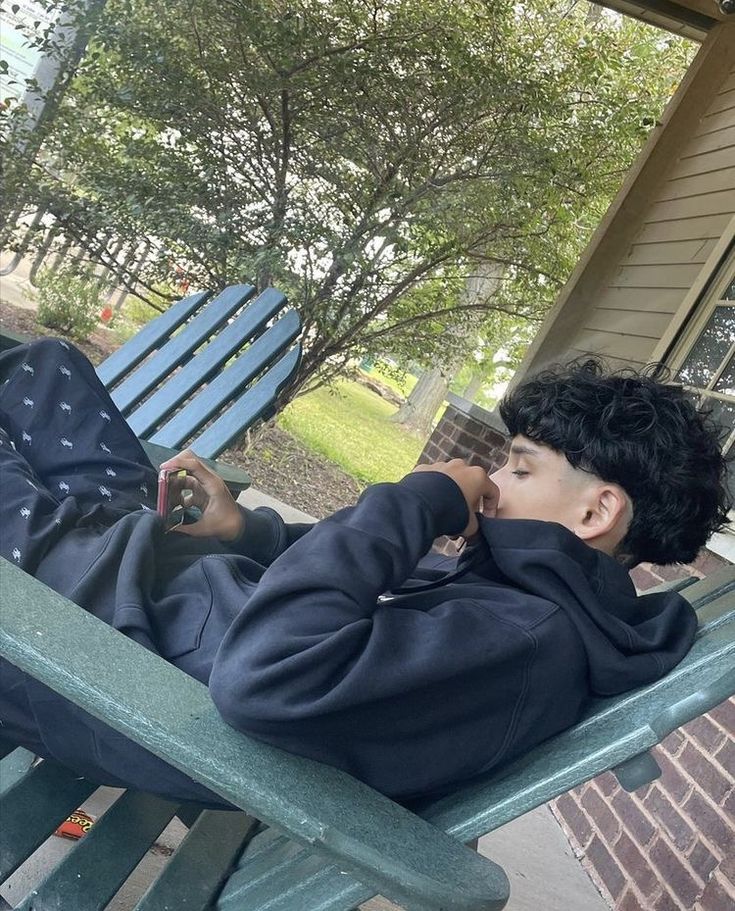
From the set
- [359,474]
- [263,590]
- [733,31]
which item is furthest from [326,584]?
[359,474]

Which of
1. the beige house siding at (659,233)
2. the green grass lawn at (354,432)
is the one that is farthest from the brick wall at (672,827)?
the green grass lawn at (354,432)

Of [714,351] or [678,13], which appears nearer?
[714,351]

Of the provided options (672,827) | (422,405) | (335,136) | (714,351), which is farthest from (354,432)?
(672,827)

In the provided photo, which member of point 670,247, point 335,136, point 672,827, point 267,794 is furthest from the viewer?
point 335,136

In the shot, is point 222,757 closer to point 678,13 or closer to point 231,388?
point 231,388

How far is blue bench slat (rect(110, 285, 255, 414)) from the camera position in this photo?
3.17 meters

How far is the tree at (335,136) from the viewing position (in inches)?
219

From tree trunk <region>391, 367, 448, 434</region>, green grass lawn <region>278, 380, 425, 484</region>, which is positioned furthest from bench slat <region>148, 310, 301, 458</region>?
tree trunk <region>391, 367, 448, 434</region>

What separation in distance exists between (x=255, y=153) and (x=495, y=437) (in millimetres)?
2288

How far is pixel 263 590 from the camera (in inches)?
43.1

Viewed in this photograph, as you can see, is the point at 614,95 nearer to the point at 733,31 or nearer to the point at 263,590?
the point at 733,31

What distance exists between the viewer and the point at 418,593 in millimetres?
1291

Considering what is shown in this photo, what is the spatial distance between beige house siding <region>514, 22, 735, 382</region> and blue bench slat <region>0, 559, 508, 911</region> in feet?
11.1

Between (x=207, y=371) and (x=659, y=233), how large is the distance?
247 cm
